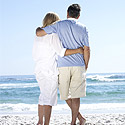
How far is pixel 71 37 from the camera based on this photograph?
335 cm

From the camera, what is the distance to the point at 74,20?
339cm

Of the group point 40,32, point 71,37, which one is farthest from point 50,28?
point 71,37

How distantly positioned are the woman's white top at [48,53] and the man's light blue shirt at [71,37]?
3.2 inches

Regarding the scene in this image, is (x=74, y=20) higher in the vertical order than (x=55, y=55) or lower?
higher

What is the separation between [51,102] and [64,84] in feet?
0.92

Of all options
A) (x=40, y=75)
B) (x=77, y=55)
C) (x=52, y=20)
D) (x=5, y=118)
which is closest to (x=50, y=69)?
(x=40, y=75)

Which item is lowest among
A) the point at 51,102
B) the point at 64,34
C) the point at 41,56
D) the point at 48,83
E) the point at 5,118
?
the point at 5,118

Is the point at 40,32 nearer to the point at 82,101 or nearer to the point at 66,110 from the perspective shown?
the point at 66,110

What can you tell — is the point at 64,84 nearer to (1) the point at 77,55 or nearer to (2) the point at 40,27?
(1) the point at 77,55

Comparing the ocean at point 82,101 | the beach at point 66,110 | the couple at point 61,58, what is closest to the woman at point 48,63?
the couple at point 61,58

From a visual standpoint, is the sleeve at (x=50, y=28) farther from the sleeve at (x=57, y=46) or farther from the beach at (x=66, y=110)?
the beach at (x=66, y=110)

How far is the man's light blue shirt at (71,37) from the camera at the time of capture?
332 cm

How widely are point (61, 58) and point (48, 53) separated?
0.19 meters

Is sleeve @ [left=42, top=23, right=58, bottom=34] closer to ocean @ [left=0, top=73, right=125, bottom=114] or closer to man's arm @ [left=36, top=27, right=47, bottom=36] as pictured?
man's arm @ [left=36, top=27, right=47, bottom=36]
